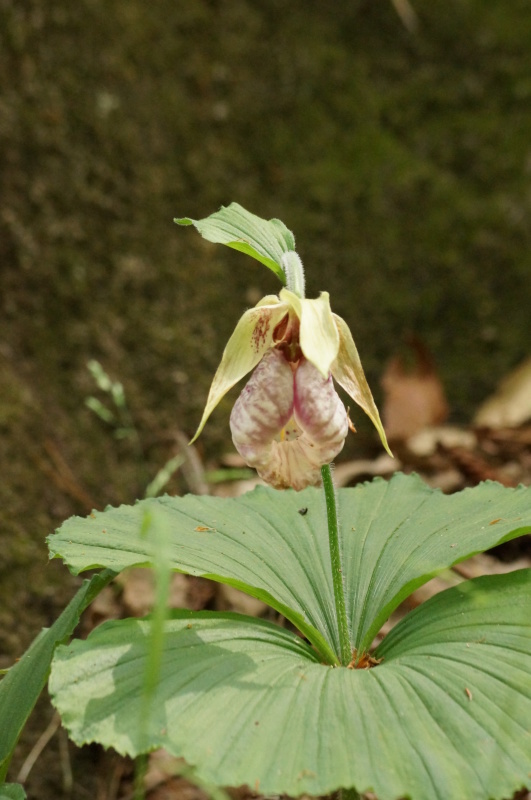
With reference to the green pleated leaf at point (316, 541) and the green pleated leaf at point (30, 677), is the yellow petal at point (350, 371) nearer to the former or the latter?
the green pleated leaf at point (316, 541)

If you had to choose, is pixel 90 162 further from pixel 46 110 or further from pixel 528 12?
pixel 528 12

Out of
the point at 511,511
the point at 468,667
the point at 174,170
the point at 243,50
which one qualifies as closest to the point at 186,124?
the point at 174,170

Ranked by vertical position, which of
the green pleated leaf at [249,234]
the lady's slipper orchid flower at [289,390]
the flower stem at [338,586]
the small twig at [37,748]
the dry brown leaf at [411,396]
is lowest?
the small twig at [37,748]

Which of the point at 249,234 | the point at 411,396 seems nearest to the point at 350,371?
the point at 249,234

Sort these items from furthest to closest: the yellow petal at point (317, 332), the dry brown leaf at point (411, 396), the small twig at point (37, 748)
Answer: the dry brown leaf at point (411, 396), the small twig at point (37, 748), the yellow petal at point (317, 332)

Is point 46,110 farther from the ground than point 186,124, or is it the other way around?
point 186,124

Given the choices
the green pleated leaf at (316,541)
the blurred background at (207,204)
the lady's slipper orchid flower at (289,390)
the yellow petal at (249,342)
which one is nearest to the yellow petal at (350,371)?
the lady's slipper orchid flower at (289,390)
